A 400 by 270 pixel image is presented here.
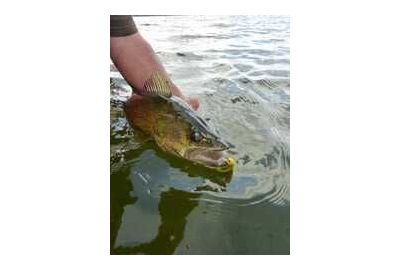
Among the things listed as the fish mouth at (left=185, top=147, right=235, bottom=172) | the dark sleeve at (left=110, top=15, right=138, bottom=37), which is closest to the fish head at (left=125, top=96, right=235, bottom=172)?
the fish mouth at (left=185, top=147, right=235, bottom=172)

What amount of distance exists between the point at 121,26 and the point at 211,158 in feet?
2.14

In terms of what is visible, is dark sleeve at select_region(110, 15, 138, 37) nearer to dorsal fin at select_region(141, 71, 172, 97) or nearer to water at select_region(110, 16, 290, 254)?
water at select_region(110, 16, 290, 254)

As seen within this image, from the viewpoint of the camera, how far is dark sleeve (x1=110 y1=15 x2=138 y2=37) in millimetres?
2092

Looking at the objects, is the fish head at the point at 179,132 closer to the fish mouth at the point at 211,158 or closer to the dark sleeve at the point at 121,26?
the fish mouth at the point at 211,158

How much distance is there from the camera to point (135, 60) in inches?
84.4

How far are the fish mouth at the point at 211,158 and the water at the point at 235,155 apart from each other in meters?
0.04

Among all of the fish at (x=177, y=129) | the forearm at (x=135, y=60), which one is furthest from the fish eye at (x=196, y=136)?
the forearm at (x=135, y=60)

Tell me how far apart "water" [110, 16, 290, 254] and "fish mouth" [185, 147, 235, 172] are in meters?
0.04

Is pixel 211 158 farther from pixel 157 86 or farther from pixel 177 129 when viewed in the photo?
pixel 157 86

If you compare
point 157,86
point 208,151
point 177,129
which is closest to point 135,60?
point 157,86

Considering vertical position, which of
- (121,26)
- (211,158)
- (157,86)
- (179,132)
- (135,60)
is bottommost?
(211,158)
